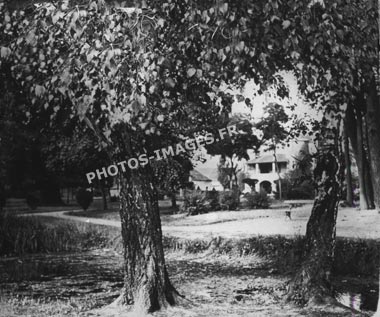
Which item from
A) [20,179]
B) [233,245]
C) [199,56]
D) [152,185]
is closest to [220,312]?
[152,185]

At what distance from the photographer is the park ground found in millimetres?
7660

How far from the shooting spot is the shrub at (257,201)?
27297 millimetres

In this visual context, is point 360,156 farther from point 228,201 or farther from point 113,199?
point 113,199

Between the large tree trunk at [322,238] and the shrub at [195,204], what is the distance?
17.7m

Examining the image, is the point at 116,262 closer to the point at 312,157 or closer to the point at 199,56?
the point at 312,157

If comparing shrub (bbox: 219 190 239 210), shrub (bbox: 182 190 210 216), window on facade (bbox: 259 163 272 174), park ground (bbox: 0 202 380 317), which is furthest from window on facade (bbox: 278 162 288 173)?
park ground (bbox: 0 202 380 317)

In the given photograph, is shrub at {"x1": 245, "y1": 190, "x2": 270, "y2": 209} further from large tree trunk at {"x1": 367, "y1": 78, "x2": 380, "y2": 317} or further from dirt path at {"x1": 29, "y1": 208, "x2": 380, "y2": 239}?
large tree trunk at {"x1": 367, "y1": 78, "x2": 380, "y2": 317}

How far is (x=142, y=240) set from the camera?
728cm

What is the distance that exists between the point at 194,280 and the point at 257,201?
17.2 m

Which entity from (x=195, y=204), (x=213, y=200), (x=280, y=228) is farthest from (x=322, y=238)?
(x=213, y=200)

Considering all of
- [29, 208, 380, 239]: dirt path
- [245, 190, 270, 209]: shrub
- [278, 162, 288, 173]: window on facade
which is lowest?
[29, 208, 380, 239]: dirt path

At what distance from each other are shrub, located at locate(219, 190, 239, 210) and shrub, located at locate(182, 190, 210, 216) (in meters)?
1.08

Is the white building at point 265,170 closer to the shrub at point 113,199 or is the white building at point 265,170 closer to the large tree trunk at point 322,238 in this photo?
the shrub at point 113,199

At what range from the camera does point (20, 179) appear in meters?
32.7
